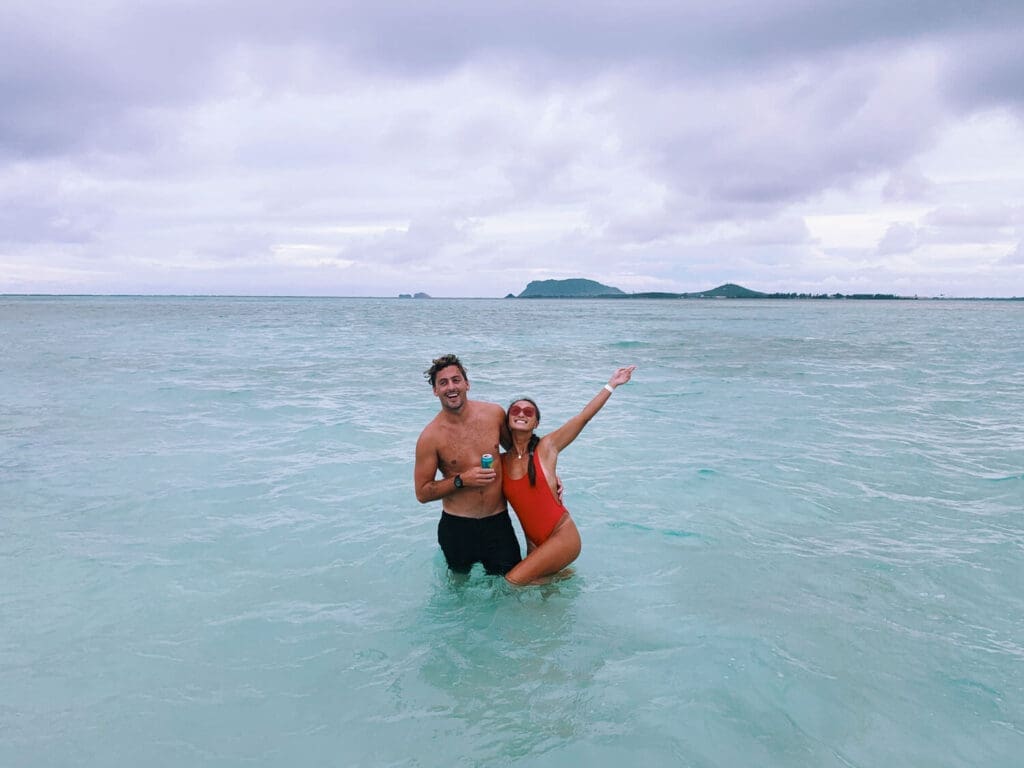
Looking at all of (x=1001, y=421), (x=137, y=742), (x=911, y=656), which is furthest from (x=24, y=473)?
(x=1001, y=421)

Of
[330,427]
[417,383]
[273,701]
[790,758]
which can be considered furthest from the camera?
[417,383]

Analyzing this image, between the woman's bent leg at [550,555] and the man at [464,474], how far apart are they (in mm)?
176

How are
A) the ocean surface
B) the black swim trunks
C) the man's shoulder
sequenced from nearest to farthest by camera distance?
the ocean surface < the man's shoulder < the black swim trunks

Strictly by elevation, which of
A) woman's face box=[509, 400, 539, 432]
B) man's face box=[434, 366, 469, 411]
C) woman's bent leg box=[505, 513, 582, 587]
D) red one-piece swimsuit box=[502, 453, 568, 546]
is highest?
man's face box=[434, 366, 469, 411]

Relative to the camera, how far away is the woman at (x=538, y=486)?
5625mm

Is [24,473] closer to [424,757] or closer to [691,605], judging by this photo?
[424,757]

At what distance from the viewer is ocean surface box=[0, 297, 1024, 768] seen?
4.48m

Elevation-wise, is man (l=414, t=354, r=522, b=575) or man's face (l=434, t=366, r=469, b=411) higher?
man's face (l=434, t=366, r=469, b=411)

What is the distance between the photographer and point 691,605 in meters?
6.21

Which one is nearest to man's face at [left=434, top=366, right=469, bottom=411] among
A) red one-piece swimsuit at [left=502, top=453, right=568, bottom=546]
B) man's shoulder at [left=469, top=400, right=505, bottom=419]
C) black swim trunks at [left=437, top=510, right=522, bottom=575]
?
man's shoulder at [left=469, top=400, right=505, bottom=419]

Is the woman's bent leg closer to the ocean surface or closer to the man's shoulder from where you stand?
the ocean surface

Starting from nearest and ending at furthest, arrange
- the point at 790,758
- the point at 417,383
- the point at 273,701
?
the point at 790,758, the point at 273,701, the point at 417,383

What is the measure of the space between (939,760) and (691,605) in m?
2.25

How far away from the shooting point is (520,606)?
594 centimetres
